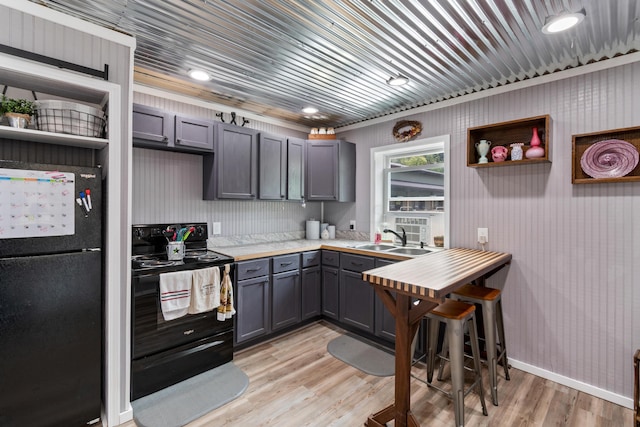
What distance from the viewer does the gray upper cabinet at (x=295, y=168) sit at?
3.60 meters

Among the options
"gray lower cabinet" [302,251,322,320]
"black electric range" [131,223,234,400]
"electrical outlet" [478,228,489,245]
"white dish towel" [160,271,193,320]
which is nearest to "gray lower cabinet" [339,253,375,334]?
"gray lower cabinet" [302,251,322,320]

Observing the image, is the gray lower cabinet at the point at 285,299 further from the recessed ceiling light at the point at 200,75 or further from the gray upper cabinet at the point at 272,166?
the recessed ceiling light at the point at 200,75

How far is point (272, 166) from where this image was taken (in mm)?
3422

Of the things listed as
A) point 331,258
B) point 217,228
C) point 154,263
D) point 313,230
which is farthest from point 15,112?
point 313,230

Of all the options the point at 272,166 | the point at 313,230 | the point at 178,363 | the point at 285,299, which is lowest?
the point at 178,363

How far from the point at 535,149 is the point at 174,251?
9.92 ft

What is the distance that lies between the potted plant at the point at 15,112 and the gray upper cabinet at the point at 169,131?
2.68 ft

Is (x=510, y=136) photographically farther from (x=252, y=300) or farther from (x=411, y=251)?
(x=252, y=300)

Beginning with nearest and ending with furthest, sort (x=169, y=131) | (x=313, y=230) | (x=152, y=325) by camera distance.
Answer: (x=152, y=325), (x=169, y=131), (x=313, y=230)

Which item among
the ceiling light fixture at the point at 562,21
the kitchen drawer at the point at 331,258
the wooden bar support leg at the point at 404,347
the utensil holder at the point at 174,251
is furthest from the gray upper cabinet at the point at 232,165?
the ceiling light fixture at the point at 562,21

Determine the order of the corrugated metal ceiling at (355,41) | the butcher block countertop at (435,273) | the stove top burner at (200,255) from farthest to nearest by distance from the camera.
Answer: the stove top burner at (200,255), the corrugated metal ceiling at (355,41), the butcher block countertop at (435,273)

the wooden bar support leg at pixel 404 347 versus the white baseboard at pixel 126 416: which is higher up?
the wooden bar support leg at pixel 404 347

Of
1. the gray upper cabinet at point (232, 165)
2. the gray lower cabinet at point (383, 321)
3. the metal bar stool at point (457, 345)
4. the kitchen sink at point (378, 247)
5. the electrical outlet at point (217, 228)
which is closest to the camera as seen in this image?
the metal bar stool at point (457, 345)

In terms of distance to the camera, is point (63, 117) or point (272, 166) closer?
point (63, 117)
